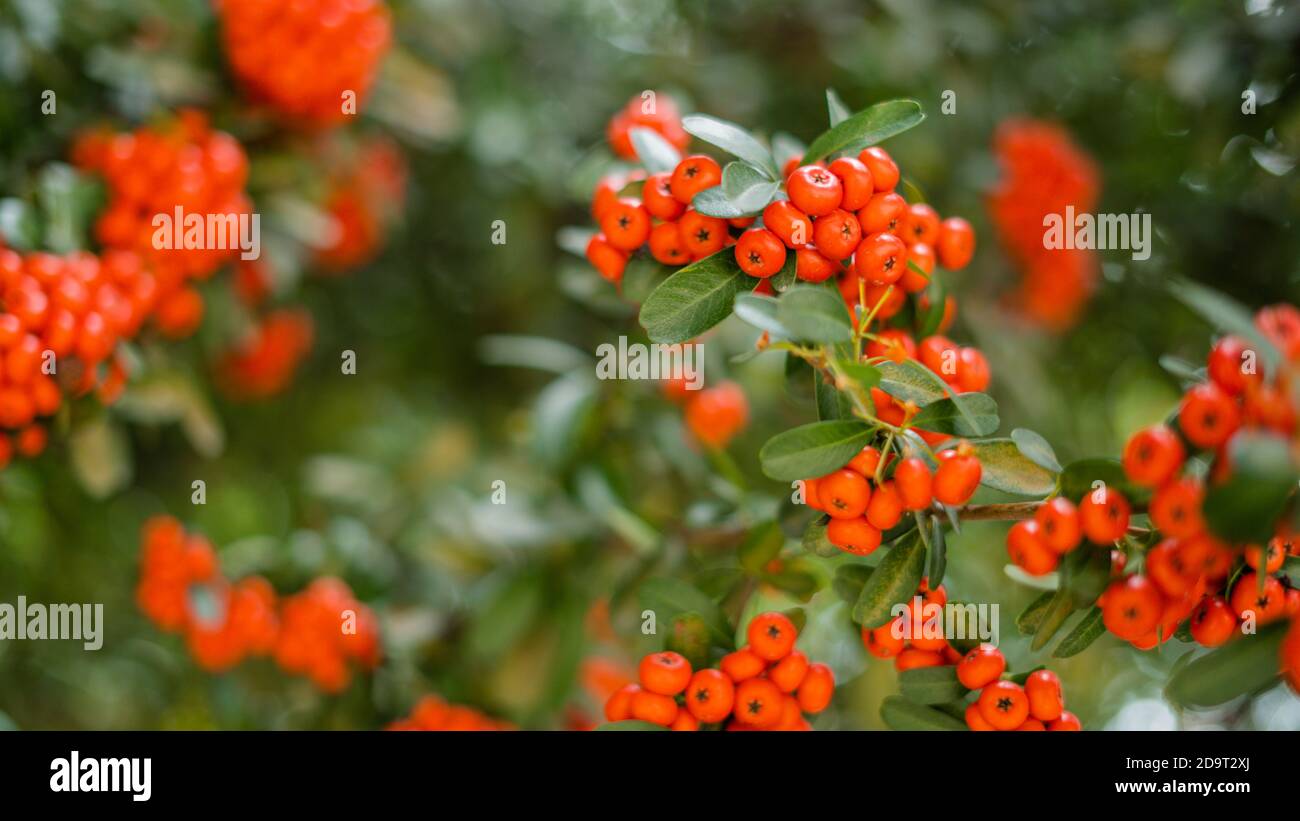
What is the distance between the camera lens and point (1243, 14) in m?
1.87

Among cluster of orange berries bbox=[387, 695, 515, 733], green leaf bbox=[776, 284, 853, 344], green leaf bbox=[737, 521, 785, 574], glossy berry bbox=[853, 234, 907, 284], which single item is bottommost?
cluster of orange berries bbox=[387, 695, 515, 733]

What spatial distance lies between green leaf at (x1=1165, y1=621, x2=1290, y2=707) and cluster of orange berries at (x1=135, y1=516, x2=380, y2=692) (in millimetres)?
1444

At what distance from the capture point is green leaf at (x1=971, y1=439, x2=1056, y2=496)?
104cm

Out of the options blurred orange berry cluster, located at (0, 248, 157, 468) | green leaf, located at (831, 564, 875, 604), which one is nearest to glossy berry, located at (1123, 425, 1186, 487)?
green leaf, located at (831, 564, 875, 604)

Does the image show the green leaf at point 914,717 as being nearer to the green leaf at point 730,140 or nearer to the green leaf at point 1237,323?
the green leaf at point 1237,323

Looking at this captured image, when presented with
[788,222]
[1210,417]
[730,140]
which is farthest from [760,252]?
[1210,417]

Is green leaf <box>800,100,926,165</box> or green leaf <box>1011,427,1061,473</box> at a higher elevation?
green leaf <box>800,100,926,165</box>

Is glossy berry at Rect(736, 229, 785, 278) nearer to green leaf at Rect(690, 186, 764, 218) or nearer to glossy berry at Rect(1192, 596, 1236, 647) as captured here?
green leaf at Rect(690, 186, 764, 218)

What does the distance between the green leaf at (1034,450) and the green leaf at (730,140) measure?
16.3 inches

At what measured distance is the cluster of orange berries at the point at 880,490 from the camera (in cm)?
97

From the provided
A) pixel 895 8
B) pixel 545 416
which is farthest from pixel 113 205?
pixel 895 8
